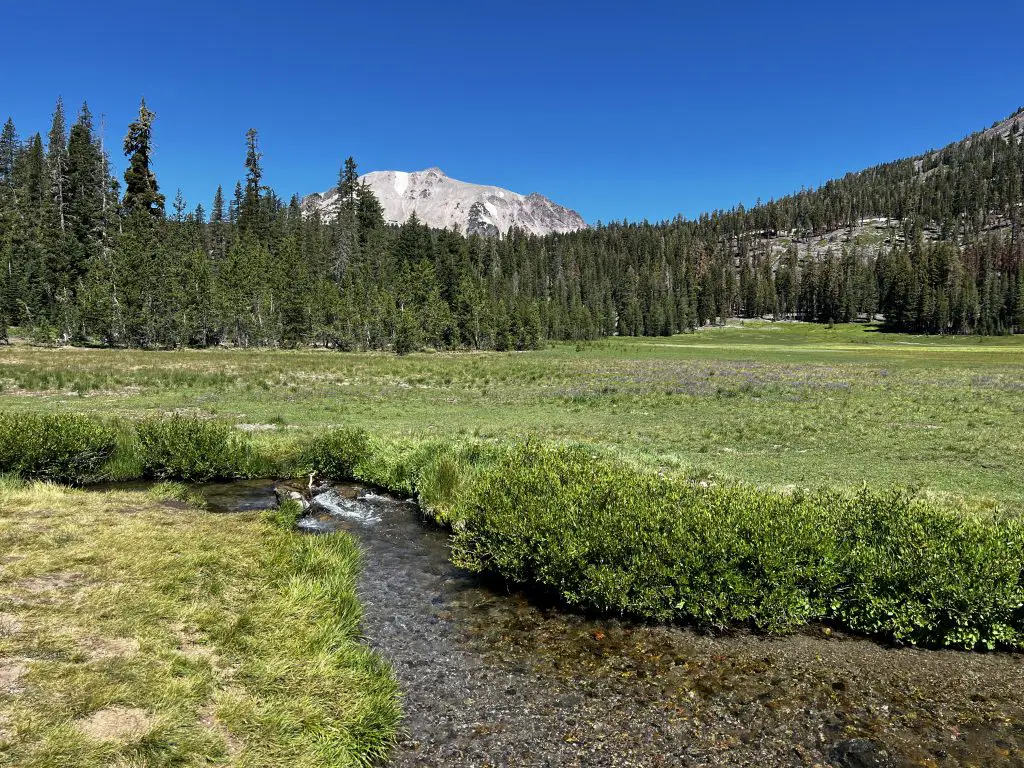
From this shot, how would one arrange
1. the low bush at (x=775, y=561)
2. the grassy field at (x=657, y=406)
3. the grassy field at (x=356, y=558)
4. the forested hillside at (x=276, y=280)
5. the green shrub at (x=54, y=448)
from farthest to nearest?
the forested hillside at (x=276, y=280) → the grassy field at (x=657, y=406) → the green shrub at (x=54, y=448) → the low bush at (x=775, y=561) → the grassy field at (x=356, y=558)

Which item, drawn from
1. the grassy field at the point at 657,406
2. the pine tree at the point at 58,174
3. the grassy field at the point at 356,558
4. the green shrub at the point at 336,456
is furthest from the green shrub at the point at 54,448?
the pine tree at the point at 58,174

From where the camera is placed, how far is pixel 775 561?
9.47 metres

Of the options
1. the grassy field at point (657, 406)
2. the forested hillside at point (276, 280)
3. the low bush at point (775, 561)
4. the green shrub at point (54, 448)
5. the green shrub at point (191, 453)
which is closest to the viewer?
the low bush at point (775, 561)

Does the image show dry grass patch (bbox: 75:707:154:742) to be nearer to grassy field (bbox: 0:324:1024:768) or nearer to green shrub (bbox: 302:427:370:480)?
grassy field (bbox: 0:324:1024:768)

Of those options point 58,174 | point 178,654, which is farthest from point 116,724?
point 58,174

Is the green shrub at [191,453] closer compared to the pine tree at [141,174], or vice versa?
the green shrub at [191,453]

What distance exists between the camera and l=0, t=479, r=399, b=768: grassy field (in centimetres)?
592

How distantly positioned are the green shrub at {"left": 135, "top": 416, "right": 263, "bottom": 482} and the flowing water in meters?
12.3

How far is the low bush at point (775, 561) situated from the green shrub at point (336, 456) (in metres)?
10.5

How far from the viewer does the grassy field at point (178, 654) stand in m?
5.92

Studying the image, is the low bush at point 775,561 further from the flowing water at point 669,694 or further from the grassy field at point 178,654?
the grassy field at point 178,654

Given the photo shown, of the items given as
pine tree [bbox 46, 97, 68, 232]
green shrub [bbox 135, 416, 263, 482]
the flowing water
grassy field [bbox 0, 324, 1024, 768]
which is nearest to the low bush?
grassy field [bbox 0, 324, 1024, 768]

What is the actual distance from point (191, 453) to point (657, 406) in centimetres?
2872

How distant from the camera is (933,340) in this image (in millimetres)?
127750
